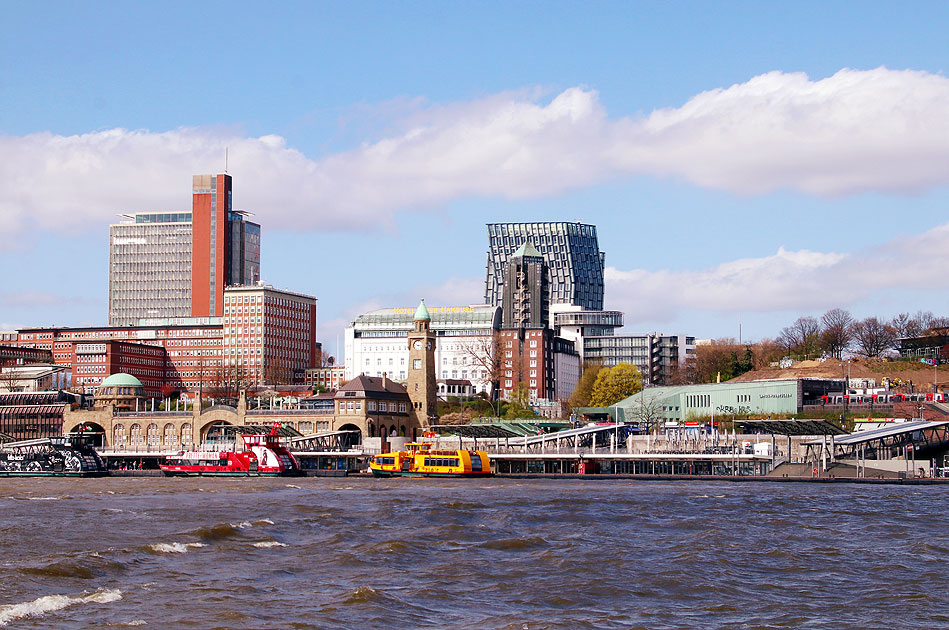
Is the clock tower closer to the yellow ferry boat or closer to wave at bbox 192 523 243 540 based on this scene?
the yellow ferry boat

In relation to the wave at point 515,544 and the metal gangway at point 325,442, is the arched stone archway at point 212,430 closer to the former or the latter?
the metal gangway at point 325,442

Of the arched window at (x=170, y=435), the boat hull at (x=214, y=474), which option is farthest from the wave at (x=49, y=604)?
the arched window at (x=170, y=435)

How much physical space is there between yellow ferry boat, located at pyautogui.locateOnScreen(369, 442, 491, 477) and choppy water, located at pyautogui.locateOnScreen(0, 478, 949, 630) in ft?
146

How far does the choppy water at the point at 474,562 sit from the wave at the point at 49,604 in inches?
3.6

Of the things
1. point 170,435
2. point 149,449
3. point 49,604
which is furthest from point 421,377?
point 49,604

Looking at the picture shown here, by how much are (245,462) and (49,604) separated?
354 feet

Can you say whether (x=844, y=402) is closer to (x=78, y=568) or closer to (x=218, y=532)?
(x=218, y=532)

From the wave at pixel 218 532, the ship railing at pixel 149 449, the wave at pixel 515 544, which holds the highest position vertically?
the ship railing at pixel 149 449

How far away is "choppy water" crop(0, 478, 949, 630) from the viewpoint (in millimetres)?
43219

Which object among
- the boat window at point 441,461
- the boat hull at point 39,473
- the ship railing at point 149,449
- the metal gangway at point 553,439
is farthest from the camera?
the ship railing at point 149,449

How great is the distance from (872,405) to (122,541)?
13009cm

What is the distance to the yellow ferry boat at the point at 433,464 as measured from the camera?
143500mm

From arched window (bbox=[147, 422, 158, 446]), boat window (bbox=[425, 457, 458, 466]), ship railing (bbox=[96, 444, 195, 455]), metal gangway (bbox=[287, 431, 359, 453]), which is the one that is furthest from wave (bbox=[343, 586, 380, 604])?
arched window (bbox=[147, 422, 158, 446])

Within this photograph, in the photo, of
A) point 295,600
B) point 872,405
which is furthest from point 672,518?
point 872,405
